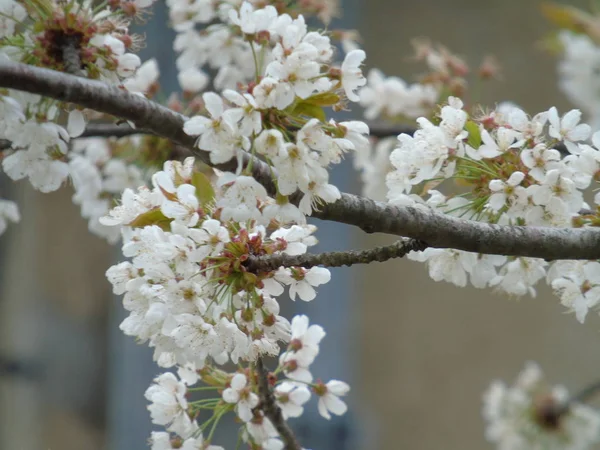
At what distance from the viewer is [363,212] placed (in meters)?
0.83

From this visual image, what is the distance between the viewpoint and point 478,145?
3.20 feet

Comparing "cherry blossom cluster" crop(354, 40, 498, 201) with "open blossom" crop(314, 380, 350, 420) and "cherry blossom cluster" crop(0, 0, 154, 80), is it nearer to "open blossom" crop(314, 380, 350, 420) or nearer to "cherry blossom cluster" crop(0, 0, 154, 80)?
"open blossom" crop(314, 380, 350, 420)

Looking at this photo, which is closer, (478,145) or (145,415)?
(478,145)

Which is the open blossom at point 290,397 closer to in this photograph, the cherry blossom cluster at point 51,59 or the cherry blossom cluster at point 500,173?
the cherry blossom cluster at point 500,173

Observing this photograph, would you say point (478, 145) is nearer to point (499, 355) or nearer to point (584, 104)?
point (584, 104)

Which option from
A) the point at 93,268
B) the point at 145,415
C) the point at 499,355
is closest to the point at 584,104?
the point at 499,355

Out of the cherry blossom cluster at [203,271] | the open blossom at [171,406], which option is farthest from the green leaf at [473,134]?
the open blossom at [171,406]

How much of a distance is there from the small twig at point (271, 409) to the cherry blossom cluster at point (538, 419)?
1.30 metres

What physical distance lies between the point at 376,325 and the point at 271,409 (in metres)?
2.47

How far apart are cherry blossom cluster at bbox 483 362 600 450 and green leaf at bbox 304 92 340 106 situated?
1595 millimetres

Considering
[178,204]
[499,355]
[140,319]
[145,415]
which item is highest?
[178,204]

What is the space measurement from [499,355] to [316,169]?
2665mm

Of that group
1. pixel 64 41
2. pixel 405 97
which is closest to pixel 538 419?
pixel 405 97

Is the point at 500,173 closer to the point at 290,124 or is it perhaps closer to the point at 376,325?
the point at 290,124
